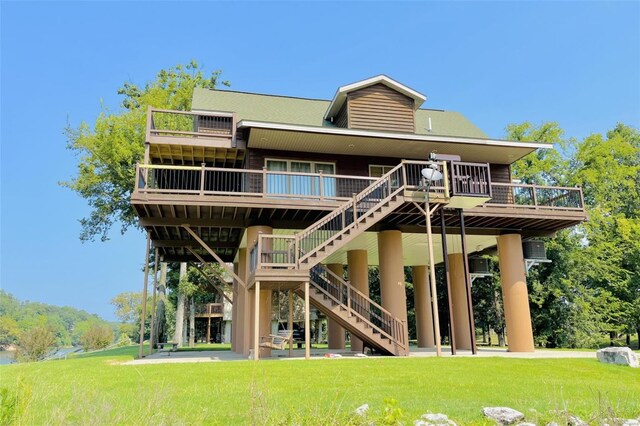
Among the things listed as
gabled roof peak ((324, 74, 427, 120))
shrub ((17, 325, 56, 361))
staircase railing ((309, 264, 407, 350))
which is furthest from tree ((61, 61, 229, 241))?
staircase railing ((309, 264, 407, 350))

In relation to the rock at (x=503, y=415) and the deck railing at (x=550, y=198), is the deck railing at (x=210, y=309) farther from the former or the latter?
the rock at (x=503, y=415)

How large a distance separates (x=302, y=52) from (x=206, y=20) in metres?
6.10

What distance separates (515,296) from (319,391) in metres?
11.9

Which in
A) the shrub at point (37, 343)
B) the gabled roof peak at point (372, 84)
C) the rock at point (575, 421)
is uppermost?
the gabled roof peak at point (372, 84)

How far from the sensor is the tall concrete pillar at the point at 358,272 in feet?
59.1

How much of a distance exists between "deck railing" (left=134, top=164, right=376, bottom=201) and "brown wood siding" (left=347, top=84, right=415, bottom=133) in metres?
2.58

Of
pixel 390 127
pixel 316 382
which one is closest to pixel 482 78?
pixel 390 127

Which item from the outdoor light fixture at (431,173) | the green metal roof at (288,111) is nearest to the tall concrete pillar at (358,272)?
the green metal roof at (288,111)

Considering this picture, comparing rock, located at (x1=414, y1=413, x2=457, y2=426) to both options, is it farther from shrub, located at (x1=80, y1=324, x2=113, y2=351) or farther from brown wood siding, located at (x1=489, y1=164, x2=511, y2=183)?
shrub, located at (x1=80, y1=324, x2=113, y2=351)

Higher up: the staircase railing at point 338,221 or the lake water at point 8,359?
the staircase railing at point 338,221

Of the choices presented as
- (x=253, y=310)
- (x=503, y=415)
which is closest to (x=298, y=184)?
(x=253, y=310)

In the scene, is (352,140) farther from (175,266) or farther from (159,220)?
(175,266)

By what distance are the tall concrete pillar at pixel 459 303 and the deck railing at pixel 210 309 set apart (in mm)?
29524

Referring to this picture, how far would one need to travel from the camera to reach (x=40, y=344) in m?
21.4
